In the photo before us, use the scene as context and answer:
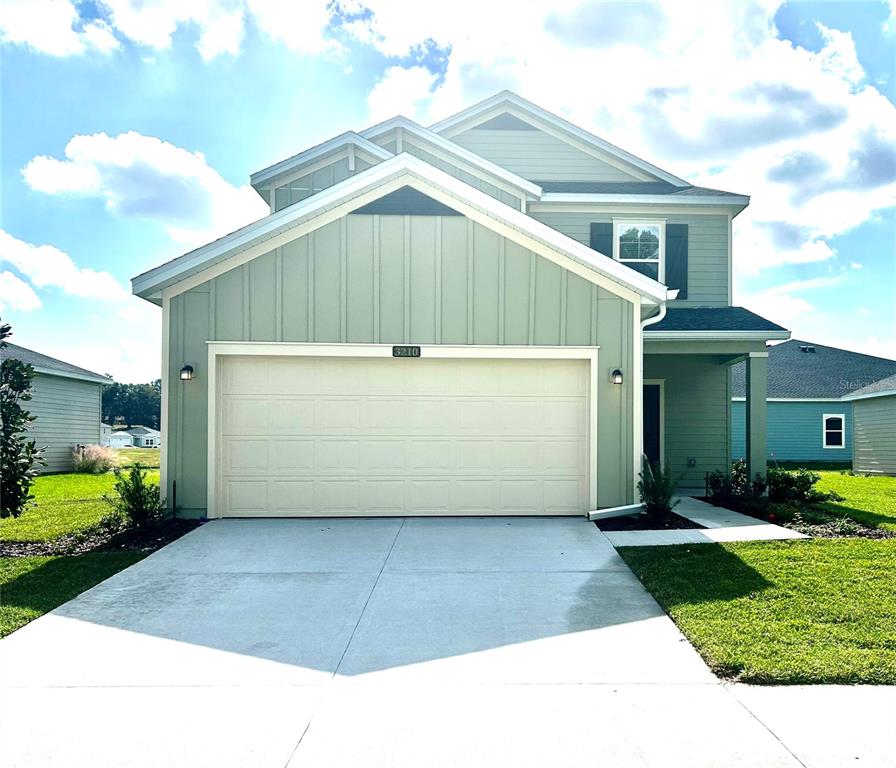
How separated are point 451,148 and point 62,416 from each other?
14657mm

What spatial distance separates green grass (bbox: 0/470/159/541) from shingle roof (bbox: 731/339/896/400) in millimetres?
19586

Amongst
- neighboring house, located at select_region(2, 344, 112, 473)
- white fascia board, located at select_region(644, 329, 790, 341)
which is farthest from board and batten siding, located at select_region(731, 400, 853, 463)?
neighboring house, located at select_region(2, 344, 112, 473)

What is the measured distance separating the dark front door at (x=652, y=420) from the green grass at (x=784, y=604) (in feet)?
21.6

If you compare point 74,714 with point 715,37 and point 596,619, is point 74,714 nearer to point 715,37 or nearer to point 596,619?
point 596,619

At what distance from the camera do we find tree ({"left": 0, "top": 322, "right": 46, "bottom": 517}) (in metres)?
8.02

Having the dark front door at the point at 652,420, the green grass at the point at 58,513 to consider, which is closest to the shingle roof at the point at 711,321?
the dark front door at the point at 652,420

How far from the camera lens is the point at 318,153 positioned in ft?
44.6

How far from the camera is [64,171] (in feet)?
43.1

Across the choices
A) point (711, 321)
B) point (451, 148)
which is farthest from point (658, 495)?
point (451, 148)

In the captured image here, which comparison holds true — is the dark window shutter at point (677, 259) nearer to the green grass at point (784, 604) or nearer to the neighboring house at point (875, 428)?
the green grass at point (784, 604)

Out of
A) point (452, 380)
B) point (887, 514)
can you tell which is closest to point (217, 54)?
point (452, 380)

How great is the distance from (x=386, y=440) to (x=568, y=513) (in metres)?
2.80

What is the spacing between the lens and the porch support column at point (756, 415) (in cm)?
1177

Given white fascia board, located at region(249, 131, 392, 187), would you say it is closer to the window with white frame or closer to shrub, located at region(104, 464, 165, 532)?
the window with white frame
